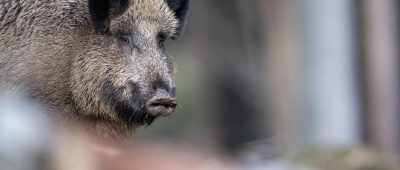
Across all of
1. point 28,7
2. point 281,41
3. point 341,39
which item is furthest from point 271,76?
point 28,7

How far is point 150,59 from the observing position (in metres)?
7.71

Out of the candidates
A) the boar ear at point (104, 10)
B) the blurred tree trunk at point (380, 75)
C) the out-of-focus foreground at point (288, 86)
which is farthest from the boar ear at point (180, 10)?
the blurred tree trunk at point (380, 75)

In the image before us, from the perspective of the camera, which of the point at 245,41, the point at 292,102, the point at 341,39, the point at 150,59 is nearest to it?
the point at 150,59

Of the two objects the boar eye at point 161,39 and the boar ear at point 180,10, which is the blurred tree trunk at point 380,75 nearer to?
the boar ear at point 180,10

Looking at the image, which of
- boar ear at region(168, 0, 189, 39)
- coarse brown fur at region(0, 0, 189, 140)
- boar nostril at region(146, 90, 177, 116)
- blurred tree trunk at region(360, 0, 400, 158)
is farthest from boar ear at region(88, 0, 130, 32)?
blurred tree trunk at region(360, 0, 400, 158)

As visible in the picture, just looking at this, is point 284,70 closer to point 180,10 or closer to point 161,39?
point 180,10

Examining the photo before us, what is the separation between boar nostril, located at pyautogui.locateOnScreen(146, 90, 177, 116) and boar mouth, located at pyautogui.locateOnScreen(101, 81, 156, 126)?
12 centimetres

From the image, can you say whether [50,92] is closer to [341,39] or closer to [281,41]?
[341,39]

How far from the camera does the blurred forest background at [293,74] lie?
53.6ft

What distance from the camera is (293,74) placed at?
1747cm

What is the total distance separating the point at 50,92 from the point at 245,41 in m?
12.3

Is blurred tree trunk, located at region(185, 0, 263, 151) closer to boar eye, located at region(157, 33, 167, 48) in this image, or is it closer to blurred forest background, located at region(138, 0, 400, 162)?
blurred forest background, located at region(138, 0, 400, 162)

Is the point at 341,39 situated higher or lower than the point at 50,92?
higher

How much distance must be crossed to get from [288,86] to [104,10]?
9.88m
